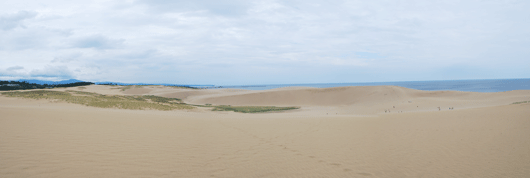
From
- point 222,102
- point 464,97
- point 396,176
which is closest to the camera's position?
point 396,176

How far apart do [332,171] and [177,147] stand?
3.54 metres

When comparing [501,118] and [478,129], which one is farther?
[501,118]

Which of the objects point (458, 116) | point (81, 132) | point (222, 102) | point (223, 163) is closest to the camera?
point (223, 163)

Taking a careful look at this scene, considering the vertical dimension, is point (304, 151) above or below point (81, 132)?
below

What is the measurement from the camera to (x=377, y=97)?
90.0 feet

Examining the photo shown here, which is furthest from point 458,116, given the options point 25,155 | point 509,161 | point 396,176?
point 25,155

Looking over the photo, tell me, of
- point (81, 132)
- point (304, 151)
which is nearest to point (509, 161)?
point (304, 151)

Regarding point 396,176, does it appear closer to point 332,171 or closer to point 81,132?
point 332,171

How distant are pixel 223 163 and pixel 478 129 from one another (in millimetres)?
8858

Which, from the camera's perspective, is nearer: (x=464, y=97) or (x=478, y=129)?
(x=478, y=129)

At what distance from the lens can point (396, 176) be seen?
4.55 metres

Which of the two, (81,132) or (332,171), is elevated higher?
(81,132)

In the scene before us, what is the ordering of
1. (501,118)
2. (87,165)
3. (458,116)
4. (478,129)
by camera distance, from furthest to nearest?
(458,116), (501,118), (478,129), (87,165)

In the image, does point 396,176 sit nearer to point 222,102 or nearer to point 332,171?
point 332,171
